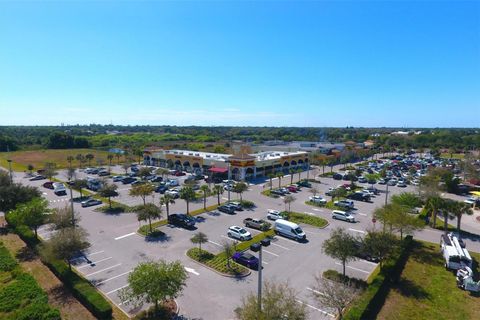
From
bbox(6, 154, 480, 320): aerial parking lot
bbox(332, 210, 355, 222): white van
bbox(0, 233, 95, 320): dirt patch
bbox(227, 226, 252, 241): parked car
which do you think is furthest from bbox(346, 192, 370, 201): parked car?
bbox(0, 233, 95, 320): dirt patch

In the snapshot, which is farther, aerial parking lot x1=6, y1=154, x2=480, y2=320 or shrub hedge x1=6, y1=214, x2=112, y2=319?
aerial parking lot x1=6, y1=154, x2=480, y2=320

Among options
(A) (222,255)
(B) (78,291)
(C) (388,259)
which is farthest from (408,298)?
(B) (78,291)

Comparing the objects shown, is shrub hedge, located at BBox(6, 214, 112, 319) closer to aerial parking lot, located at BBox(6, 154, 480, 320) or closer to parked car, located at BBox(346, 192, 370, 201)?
aerial parking lot, located at BBox(6, 154, 480, 320)

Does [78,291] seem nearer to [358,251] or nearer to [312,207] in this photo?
[358,251]

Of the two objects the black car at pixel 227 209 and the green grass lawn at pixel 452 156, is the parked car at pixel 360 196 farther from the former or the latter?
the green grass lawn at pixel 452 156

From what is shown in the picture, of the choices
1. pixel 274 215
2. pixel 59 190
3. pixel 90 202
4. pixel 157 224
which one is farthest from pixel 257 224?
pixel 59 190

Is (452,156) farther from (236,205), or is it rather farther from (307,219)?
(236,205)
